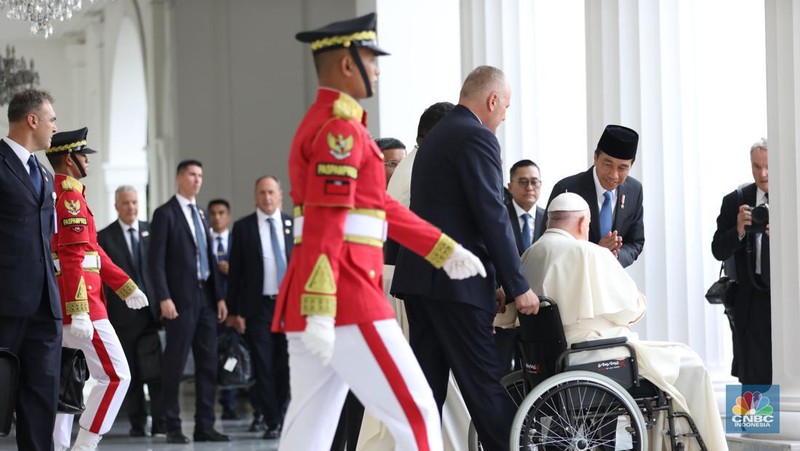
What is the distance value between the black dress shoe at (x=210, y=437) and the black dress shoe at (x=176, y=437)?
9cm

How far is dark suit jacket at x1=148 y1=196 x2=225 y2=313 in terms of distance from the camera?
28.6 feet

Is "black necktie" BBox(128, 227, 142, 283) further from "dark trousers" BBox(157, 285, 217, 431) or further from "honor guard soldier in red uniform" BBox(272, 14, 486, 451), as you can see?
"honor guard soldier in red uniform" BBox(272, 14, 486, 451)

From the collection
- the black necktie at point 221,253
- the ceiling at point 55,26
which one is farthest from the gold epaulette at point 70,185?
the ceiling at point 55,26

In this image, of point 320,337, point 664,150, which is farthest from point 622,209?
point 320,337

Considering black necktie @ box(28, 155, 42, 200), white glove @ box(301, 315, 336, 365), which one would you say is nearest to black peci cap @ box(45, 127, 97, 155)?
black necktie @ box(28, 155, 42, 200)

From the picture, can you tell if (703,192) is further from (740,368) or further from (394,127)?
(394,127)

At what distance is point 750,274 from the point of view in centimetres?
689

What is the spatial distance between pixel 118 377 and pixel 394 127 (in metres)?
3.62

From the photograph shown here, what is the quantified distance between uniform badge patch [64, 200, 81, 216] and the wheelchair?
7.22 ft

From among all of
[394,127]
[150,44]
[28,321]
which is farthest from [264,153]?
[28,321]

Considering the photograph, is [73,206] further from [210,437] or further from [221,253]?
[221,253]

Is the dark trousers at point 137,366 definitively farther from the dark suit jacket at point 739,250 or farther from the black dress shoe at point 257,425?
the dark suit jacket at point 739,250

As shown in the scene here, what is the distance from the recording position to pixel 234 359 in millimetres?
9219

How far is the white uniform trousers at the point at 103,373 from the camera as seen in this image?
649cm
